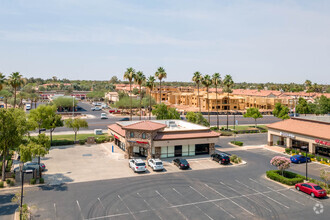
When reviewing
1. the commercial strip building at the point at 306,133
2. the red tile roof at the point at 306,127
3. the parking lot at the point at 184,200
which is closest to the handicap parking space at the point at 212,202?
the parking lot at the point at 184,200

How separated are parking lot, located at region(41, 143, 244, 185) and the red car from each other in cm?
1313

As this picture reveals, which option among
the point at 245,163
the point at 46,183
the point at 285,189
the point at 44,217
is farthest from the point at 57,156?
the point at 285,189

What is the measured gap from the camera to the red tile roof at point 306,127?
162ft

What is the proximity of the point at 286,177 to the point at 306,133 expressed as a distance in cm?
1625

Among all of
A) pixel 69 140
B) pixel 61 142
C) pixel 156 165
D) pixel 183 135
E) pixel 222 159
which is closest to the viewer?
pixel 156 165

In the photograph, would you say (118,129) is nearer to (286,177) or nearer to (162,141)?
(162,141)

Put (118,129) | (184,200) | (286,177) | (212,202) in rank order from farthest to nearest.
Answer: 1. (118,129)
2. (286,177)
3. (184,200)
4. (212,202)

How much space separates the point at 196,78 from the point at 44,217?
6250 centimetres

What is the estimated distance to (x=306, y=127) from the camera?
53812 millimetres

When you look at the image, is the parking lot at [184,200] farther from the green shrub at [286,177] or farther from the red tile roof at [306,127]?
the red tile roof at [306,127]

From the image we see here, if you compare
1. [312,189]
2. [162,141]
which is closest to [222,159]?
[162,141]

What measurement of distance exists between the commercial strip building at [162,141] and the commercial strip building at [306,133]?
15136mm

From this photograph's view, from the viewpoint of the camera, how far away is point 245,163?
154ft

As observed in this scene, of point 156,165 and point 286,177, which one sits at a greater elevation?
point 156,165
